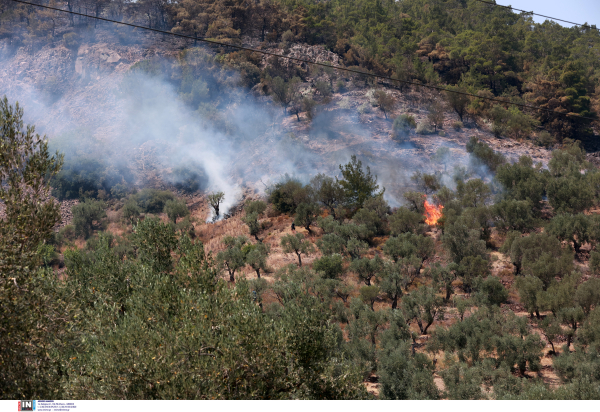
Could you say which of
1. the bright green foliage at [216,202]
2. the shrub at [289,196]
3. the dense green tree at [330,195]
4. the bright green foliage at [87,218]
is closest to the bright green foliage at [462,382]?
the dense green tree at [330,195]

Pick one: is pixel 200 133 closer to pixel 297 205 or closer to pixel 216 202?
pixel 216 202

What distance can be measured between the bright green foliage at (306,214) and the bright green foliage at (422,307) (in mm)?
18322

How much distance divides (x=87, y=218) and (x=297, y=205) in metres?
26.4

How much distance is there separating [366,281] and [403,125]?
117 ft

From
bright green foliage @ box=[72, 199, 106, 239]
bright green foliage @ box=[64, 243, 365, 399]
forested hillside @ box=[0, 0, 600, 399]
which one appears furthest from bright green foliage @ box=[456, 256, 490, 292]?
bright green foliage @ box=[72, 199, 106, 239]

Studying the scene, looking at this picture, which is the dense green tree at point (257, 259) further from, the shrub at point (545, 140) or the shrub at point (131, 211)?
the shrub at point (545, 140)

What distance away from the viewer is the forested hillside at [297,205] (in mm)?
11742

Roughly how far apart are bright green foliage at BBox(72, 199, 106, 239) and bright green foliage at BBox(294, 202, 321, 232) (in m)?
26.6

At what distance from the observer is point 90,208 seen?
5078 cm

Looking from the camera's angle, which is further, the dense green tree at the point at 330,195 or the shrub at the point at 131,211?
the shrub at the point at 131,211

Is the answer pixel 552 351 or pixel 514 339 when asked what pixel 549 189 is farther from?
pixel 514 339

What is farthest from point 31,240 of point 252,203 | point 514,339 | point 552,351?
point 252,203

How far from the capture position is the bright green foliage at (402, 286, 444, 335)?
A: 23.8 meters

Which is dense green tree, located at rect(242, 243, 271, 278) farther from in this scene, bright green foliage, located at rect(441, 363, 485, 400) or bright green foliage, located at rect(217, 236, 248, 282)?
bright green foliage, located at rect(441, 363, 485, 400)
